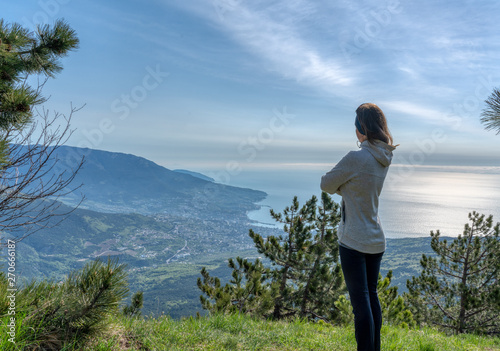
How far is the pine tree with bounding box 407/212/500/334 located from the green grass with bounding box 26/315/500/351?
7.85 m

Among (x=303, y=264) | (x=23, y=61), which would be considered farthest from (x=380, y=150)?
(x=303, y=264)

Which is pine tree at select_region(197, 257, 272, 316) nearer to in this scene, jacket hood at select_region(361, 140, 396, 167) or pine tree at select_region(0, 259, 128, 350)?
pine tree at select_region(0, 259, 128, 350)

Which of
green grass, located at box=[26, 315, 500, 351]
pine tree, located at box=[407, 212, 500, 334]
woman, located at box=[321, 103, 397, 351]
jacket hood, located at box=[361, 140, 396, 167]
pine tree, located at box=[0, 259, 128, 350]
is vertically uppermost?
jacket hood, located at box=[361, 140, 396, 167]

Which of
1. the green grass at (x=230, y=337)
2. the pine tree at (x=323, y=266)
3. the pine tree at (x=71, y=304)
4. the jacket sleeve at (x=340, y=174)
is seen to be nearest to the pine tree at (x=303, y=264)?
the pine tree at (x=323, y=266)

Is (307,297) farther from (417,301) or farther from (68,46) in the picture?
(68,46)

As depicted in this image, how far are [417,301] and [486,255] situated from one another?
335 centimetres

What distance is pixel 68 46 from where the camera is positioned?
3.62 meters

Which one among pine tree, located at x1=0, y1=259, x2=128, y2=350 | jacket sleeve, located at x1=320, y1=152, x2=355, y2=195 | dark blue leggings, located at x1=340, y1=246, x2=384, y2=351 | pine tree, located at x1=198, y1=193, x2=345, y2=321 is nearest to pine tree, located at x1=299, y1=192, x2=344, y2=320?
pine tree, located at x1=198, y1=193, x2=345, y2=321

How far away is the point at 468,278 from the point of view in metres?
10.9

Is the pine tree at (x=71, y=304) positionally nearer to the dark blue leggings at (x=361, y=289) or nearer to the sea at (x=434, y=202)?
the dark blue leggings at (x=361, y=289)

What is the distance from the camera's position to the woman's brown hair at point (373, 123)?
2.22m

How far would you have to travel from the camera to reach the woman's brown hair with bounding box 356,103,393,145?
87.5 inches

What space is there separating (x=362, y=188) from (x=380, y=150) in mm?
328

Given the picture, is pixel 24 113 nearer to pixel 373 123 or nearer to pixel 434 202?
pixel 373 123
